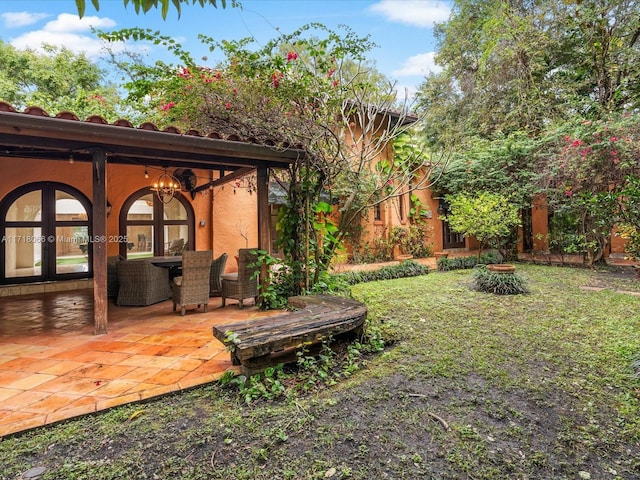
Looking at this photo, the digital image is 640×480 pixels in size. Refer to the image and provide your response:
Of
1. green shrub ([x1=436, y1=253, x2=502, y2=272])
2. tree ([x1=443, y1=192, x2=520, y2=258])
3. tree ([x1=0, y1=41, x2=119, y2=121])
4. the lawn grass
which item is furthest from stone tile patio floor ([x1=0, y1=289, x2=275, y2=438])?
tree ([x1=0, y1=41, x2=119, y2=121])

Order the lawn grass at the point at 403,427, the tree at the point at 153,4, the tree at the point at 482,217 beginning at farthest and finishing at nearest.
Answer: the tree at the point at 482,217, the lawn grass at the point at 403,427, the tree at the point at 153,4

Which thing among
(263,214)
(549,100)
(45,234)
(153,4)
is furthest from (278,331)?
(549,100)

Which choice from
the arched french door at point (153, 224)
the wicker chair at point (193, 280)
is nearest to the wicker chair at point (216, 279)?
the wicker chair at point (193, 280)

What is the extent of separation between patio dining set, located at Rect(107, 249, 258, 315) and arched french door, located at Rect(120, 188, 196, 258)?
6.64 feet

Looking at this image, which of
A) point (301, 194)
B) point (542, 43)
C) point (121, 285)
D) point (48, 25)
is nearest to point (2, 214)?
point (121, 285)

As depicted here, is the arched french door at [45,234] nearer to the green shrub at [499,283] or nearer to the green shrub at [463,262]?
the green shrub at [499,283]

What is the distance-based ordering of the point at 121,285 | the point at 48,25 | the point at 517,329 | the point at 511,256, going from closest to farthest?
1. the point at 517,329
2. the point at 121,285
3. the point at 511,256
4. the point at 48,25

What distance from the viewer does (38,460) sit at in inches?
81.7

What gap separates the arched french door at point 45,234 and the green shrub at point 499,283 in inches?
367

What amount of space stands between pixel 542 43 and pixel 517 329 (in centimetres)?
1101

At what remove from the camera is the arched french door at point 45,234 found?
734 cm

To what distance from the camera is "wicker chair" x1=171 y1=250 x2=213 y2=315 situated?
5137 millimetres

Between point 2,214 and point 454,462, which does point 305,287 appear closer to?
point 454,462

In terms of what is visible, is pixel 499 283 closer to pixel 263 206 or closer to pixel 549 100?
pixel 263 206
